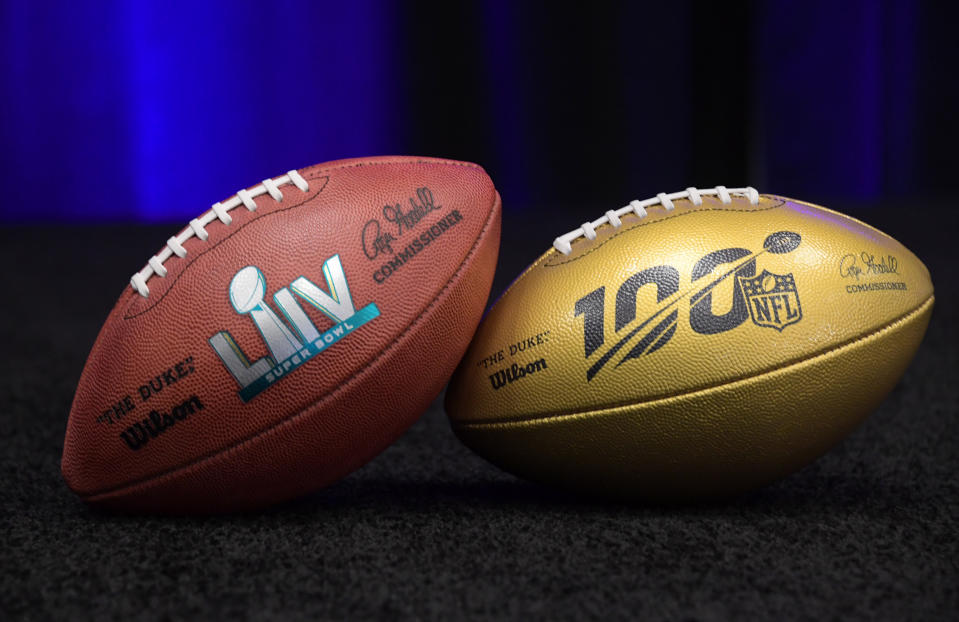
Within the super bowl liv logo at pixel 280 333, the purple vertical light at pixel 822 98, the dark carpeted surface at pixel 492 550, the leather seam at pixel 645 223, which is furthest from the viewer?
the purple vertical light at pixel 822 98

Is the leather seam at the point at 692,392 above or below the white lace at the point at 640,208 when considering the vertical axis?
below

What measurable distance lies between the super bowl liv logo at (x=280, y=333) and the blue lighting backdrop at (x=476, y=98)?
517 cm

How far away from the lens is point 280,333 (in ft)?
3.55

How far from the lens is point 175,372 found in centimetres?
109

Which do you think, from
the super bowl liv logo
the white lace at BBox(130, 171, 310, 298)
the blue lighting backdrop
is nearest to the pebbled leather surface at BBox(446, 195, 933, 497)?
the super bowl liv logo

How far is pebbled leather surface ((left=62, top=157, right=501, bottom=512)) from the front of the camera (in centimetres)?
109

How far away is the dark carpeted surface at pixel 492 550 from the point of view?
0.92 meters

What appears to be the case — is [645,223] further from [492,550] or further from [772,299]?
[492,550]

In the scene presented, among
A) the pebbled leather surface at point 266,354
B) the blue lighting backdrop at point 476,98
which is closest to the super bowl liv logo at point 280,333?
the pebbled leather surface at point 266,354

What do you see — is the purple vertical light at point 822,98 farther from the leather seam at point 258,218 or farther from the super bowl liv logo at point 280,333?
the super bowl liv logo at point 280,333

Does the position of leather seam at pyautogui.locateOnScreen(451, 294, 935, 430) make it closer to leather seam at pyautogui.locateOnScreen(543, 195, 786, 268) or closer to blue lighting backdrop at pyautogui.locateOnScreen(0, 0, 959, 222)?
leather seam at pyautogui.locateOnScreen(543, 195, 786, 268)

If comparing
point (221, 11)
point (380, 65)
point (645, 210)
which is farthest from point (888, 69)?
point (645, 210)
